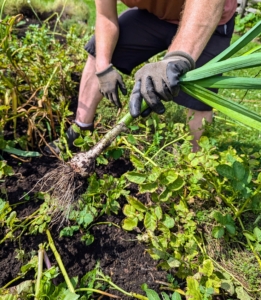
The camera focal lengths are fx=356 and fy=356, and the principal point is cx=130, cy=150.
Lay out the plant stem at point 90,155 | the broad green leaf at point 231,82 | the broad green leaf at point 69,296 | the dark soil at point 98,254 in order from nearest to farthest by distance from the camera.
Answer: the broad green leaf at point 69,296
the broad green leaf at point 231,82
the dark soil at point 98,254
the plant stem at point 90,155

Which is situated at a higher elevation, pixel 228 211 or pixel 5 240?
pixel 228 211

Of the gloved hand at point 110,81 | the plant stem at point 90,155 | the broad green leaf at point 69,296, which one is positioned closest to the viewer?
the broad green leaf at point 69,296

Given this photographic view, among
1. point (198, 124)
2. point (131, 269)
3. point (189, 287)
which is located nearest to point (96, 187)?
point (131, 269)

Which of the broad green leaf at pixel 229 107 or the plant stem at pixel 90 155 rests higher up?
the broad green leaf at pixel 229 107

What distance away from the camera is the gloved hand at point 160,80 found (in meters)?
1.27

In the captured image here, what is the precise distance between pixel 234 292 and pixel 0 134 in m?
1.30

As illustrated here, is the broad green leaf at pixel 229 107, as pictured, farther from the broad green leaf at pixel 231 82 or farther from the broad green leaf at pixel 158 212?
the broad green leaf at pixel 158 212

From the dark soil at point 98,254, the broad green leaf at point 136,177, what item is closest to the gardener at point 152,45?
the broad green leaf at point 136,177

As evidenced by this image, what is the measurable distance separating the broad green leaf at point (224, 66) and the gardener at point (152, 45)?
7 cm

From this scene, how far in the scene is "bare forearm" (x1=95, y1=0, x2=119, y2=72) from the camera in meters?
1.84

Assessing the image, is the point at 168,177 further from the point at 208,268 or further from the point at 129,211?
the point at 208,268

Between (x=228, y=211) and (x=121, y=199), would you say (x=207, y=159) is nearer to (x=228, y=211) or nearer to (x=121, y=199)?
(x=228, y=211)

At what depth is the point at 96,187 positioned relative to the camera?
151cm

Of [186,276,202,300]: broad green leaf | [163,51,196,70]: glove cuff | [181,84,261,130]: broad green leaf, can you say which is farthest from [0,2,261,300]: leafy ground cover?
[163,51,196,70]: glove cuff
